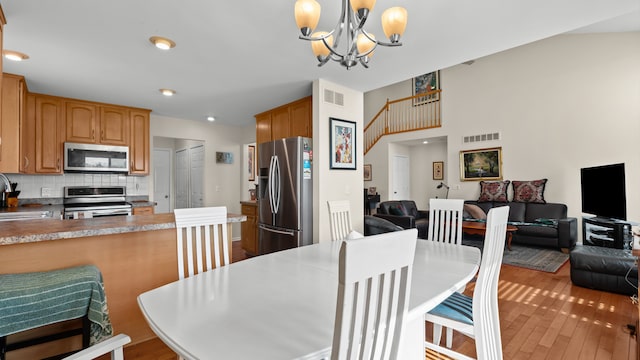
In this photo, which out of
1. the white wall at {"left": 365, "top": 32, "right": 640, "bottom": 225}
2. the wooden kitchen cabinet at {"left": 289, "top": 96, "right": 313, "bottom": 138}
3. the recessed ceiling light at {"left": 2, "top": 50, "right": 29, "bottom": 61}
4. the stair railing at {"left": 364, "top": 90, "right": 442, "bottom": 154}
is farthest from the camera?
the stair railing at {"left": 364, "top": 90, "right": 442, "bottom": 154}

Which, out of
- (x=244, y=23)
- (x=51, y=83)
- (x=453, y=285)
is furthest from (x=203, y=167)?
(x=453, y=285)

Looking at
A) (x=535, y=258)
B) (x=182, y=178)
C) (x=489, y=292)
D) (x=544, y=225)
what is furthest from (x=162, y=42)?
(x=544, y=225)

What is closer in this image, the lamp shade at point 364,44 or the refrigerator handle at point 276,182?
the lamp shade at point 364,44

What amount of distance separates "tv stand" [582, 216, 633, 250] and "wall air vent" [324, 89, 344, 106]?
374 centimetres

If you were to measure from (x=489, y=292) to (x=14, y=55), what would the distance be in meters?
4.04

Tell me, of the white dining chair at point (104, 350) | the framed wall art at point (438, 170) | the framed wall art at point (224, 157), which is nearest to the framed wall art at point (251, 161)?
the framed wall art at point (224, 157)

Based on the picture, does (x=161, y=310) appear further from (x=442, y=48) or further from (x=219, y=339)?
(x=442, y=48)

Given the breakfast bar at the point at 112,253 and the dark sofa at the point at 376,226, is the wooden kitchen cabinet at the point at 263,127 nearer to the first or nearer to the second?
the dark sofa at the point at 376,226

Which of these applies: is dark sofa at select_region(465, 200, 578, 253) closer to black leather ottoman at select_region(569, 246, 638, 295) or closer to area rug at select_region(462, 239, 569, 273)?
area rug at select_region(462, 239, 569, 273)

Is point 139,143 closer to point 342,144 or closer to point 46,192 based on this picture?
point 46,192

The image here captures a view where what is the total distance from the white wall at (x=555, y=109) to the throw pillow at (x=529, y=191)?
20 cm

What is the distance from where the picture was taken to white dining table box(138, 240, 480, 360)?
782mm

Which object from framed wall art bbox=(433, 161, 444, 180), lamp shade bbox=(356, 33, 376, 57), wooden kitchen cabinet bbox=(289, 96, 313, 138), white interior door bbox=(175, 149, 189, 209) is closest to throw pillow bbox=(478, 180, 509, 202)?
framed wall art bbox=(433, 161, 444, 180)

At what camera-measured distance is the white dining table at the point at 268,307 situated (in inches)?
30.8
